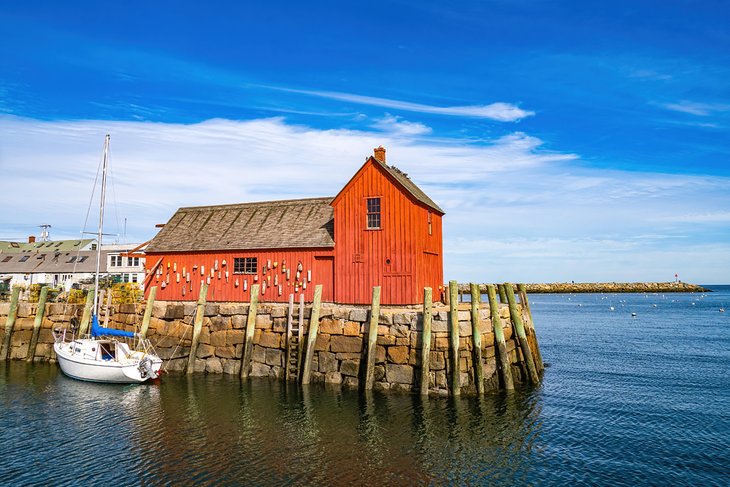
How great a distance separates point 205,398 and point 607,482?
45.8 ft

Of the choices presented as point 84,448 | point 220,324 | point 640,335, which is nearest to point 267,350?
point 220,324

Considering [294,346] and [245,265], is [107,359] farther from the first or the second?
[294,346]

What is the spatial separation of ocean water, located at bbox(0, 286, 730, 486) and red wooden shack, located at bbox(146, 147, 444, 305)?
5.48 m

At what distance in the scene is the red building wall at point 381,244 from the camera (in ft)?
76.7

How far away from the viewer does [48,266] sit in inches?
2286

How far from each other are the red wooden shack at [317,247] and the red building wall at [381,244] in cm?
5

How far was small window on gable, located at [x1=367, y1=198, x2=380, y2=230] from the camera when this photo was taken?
78.7 feet

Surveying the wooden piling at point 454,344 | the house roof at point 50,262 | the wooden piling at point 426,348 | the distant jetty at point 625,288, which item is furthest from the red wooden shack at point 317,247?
the distant jetty at point 625,288

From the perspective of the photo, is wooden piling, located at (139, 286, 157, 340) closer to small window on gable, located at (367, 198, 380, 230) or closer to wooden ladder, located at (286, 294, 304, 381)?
wooden ladder, located at (286, 294, 304, 381)

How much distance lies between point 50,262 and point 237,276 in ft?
145

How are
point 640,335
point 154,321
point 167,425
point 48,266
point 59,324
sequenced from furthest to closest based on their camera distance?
point 48,266 → point 640,335 → point 59,324 → point 154,321 → point 167,425

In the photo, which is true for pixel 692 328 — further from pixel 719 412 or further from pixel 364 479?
pixel 364 479

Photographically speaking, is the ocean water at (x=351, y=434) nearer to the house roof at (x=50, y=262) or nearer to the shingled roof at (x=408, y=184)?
the shingled roof at (x=408, y=184)

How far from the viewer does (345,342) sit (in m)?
21.1
